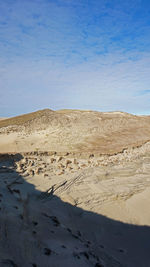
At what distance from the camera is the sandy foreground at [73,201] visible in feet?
8.70

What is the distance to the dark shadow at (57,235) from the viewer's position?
7.72 feet

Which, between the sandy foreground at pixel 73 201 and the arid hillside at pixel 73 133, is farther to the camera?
the arid hillside at pixel 73 133

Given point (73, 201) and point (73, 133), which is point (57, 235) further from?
point (73, 133)

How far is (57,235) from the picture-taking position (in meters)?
3.14

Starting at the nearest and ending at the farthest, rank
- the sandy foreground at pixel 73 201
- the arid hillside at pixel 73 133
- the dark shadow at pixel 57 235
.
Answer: the dark shadow at pixel 57 235 < the sandy foreground at pixel 73 201 < the arid hillside at pixel 73 133

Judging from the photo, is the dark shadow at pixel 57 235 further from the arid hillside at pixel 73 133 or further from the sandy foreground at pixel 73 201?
the arid hillside at pixel 73 133

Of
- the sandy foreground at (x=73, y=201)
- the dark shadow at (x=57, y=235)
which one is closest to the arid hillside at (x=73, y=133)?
the sandy foreground at (x=73, y=201)

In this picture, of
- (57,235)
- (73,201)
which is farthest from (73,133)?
(57,235)

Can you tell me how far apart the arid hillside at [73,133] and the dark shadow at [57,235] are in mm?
4624

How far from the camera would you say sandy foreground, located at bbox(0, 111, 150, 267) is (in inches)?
104

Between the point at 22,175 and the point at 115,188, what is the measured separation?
11.1 feet

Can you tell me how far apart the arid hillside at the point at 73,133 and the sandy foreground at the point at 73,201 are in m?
0.07

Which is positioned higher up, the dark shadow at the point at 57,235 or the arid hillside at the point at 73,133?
the arid hillside at the point at 73,133

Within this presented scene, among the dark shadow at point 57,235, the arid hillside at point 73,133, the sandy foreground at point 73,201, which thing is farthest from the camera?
the arid hillside at point 73,133
